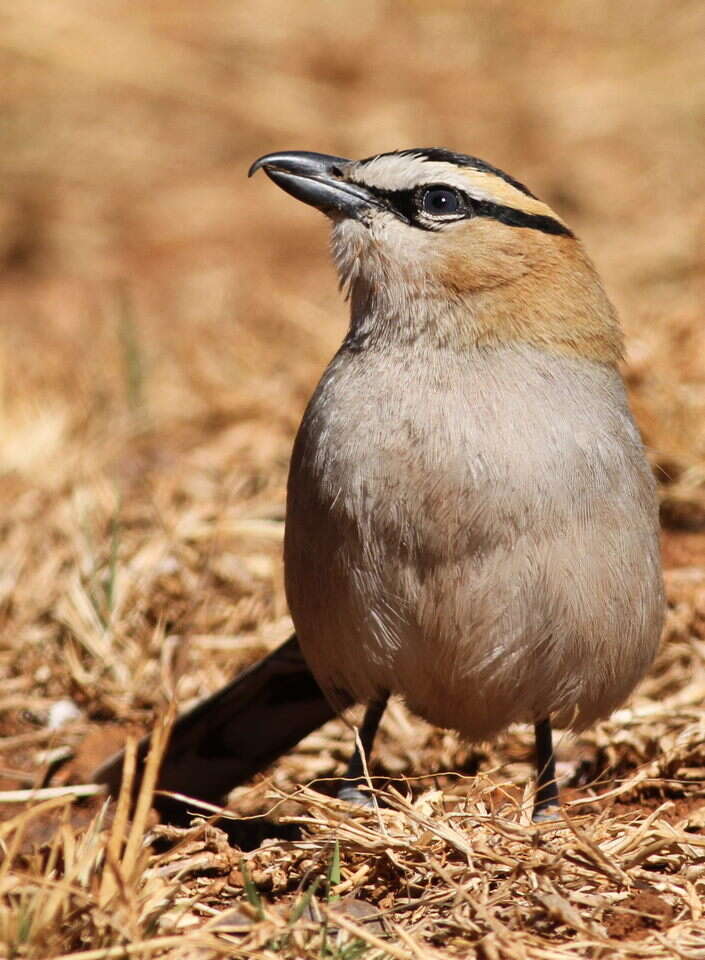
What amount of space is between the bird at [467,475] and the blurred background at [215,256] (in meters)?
1.58

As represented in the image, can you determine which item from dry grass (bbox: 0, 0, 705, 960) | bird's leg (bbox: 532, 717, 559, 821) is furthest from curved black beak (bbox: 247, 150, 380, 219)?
bird's leg (bbox: 532, 717, 559, 821)

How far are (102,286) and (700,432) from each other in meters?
6.29

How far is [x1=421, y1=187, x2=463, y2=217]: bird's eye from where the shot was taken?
4.65m

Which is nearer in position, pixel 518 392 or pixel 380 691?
pixel 518 392

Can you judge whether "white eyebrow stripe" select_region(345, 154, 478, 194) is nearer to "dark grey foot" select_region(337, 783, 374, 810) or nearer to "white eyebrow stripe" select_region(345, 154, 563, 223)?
"white eyebrow stripe" select_region(345, 154, 563, 223)

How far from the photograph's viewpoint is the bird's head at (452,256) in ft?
14.9

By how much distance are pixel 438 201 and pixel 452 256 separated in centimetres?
21

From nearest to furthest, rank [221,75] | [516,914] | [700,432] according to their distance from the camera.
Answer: [516,914], [700,432], [221,75]

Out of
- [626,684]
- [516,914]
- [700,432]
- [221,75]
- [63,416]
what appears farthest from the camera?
[221,75]

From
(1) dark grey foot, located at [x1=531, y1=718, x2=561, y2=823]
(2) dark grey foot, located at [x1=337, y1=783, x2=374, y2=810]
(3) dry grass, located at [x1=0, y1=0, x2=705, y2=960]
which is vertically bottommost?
(2) dark grey foot, located at [x1=337, y1=783, x2=374, y2=810]

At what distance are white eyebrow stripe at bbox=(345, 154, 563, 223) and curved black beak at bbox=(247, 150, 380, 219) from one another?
0.20ft

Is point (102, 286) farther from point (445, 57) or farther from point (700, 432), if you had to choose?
point (700, 432)

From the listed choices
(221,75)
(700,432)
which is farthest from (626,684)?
(221,75)

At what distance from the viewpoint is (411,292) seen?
14.9ft
